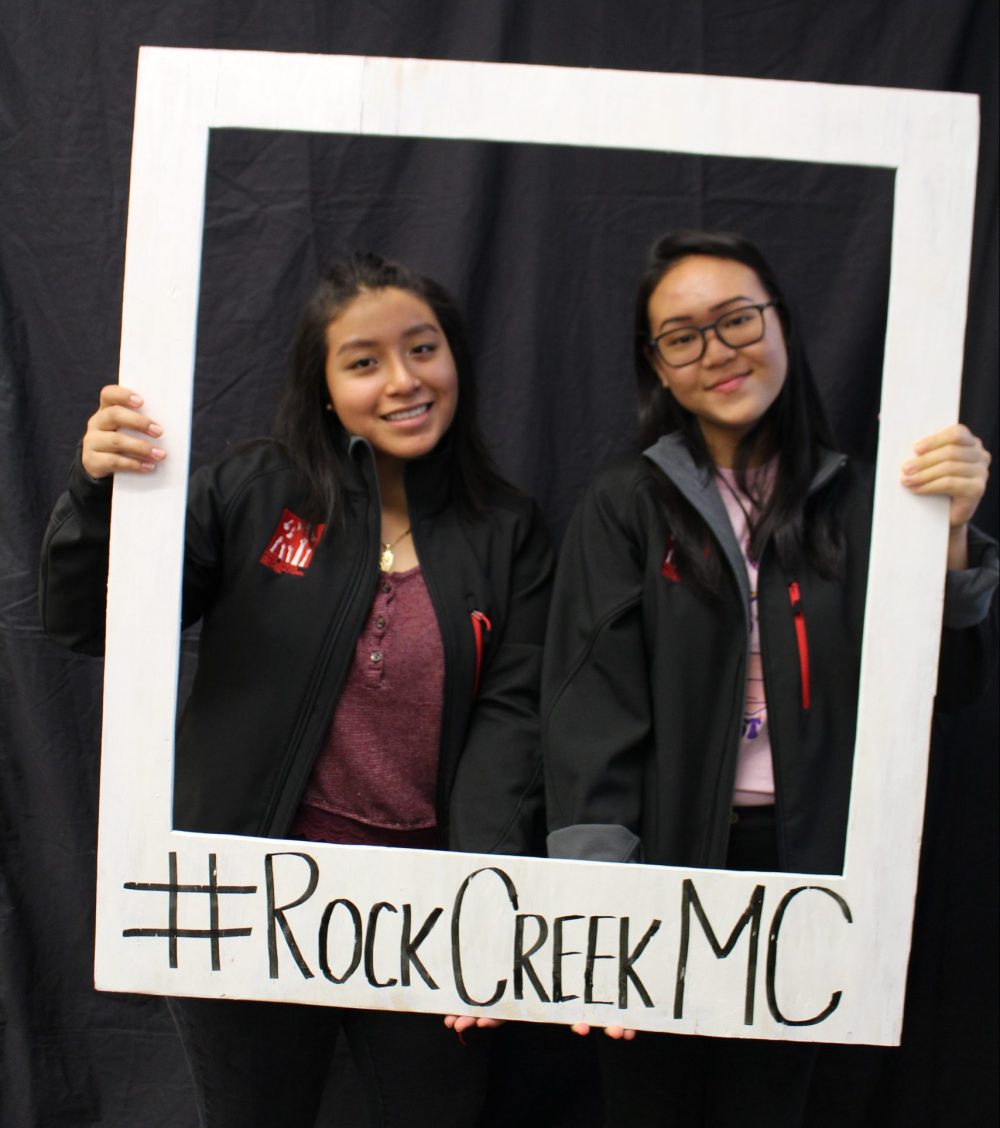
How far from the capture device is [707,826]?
1169 millimetres

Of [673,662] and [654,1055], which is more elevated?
[673,662]

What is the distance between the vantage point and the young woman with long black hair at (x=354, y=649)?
3.90ft

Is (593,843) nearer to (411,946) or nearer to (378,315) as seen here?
(411,946)

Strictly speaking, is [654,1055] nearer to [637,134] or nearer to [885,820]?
[885,820]

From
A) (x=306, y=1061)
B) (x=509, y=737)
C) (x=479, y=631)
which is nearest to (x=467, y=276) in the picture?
(x=479, y=631)

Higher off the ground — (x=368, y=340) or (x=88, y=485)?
(x=368, y=340)

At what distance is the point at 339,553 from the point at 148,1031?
3.16 ft

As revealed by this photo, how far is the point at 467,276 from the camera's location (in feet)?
5.15

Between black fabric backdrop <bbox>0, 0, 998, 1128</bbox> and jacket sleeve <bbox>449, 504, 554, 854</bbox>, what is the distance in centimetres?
40

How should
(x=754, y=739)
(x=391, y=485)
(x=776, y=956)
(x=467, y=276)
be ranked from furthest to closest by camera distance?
(x=467, y=276), (x=391, y=485), (x=754, y=739), (x=776, y=956)

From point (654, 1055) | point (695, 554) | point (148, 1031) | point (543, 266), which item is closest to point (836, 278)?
point (543, 266)

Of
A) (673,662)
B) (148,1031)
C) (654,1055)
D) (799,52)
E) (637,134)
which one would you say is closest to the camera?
(637,134)

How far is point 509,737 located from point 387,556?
24cm

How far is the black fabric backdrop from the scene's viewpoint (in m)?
1.50
